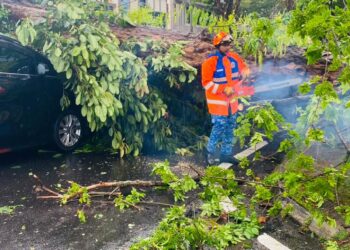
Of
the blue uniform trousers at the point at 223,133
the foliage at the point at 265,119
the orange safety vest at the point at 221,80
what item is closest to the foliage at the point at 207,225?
the foliage at the point at 265,119

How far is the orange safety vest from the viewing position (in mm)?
6543

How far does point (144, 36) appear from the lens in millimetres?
7660

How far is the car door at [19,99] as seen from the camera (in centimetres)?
612

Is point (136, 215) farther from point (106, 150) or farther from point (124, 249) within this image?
point (106, 150)

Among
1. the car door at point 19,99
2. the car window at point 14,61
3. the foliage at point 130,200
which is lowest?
the foliage at point 130,200

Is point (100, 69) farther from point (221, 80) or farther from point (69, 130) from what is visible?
point (221, 80)

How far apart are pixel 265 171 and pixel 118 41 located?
3.02 metres

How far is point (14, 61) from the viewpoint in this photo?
632 cm

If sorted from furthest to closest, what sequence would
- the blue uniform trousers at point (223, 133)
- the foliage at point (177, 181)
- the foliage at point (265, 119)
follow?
the blue uniform trousers at point (223, 133)
the foliage at point (177, 181)
the foliage at point (265, 119)

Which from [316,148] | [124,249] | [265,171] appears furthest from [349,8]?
[316,148]

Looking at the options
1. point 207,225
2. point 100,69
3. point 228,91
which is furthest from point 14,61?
point 207,225

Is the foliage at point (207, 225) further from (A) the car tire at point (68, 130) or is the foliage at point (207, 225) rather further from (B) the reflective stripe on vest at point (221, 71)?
(A) the car tire at point (68, 130)

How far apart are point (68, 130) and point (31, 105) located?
0.88 m

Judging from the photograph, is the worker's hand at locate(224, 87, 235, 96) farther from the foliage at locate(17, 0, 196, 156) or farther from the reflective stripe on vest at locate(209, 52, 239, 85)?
the foliage at locate(17, 0, 196, 156)
